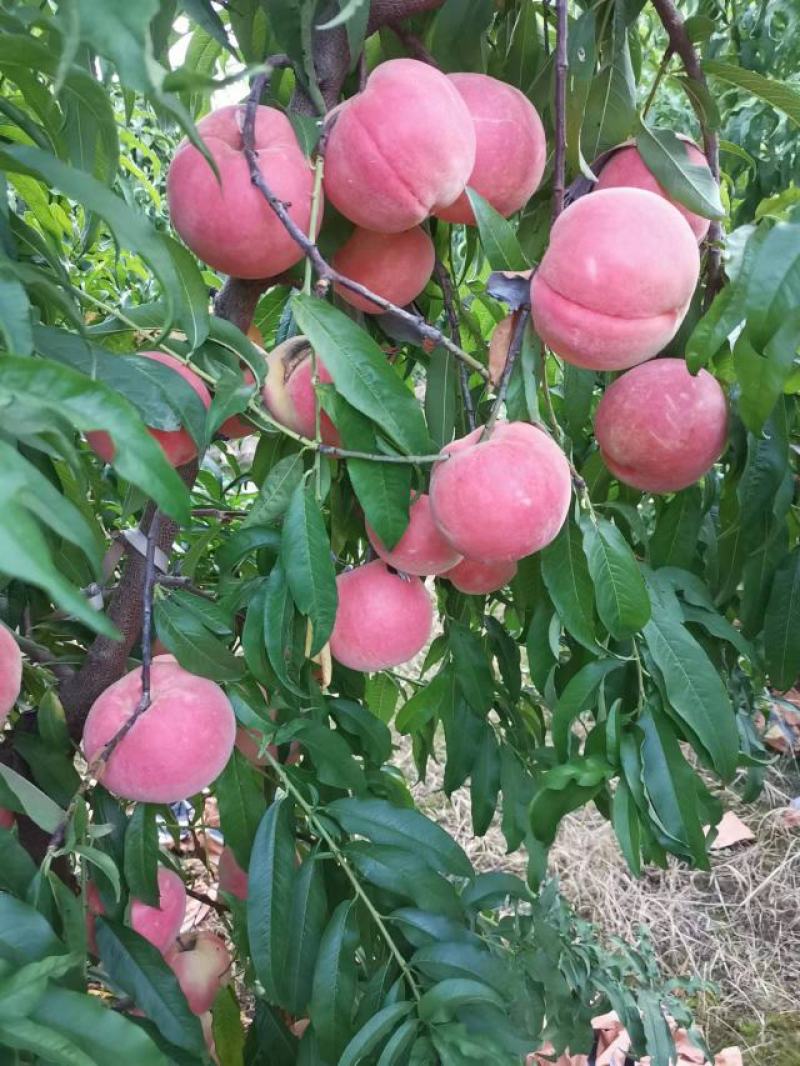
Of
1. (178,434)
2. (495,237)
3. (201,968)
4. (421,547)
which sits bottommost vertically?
(201,968)

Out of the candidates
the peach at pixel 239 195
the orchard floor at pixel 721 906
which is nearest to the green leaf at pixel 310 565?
the peach at pixel 239 195

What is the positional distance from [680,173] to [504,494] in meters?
0.33

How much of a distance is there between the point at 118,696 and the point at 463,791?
2.00 meters

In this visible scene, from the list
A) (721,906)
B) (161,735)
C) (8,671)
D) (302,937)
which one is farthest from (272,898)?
(721,906)

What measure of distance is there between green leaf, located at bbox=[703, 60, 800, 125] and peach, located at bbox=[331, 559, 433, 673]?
0.56 meters

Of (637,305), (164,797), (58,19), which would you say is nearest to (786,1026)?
(164,797)

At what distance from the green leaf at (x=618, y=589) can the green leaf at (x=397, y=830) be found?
307 millimetres

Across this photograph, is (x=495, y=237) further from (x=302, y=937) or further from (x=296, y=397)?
(x=302, y=937)

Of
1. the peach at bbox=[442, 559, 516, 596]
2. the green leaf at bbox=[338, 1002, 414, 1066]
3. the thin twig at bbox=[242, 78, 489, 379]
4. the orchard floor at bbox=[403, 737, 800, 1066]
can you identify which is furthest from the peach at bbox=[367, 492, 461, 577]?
the orchard floor at bbox=[403, 737, 800, 1066]

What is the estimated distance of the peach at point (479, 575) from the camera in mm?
860

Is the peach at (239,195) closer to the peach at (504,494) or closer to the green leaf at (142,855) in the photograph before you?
the peach at (504,494)

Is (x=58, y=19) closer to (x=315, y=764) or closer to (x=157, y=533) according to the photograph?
(x=157, y=533)

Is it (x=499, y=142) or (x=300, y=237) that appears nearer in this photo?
(x=300, y=237)

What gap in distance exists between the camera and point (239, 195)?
0.67 metres
